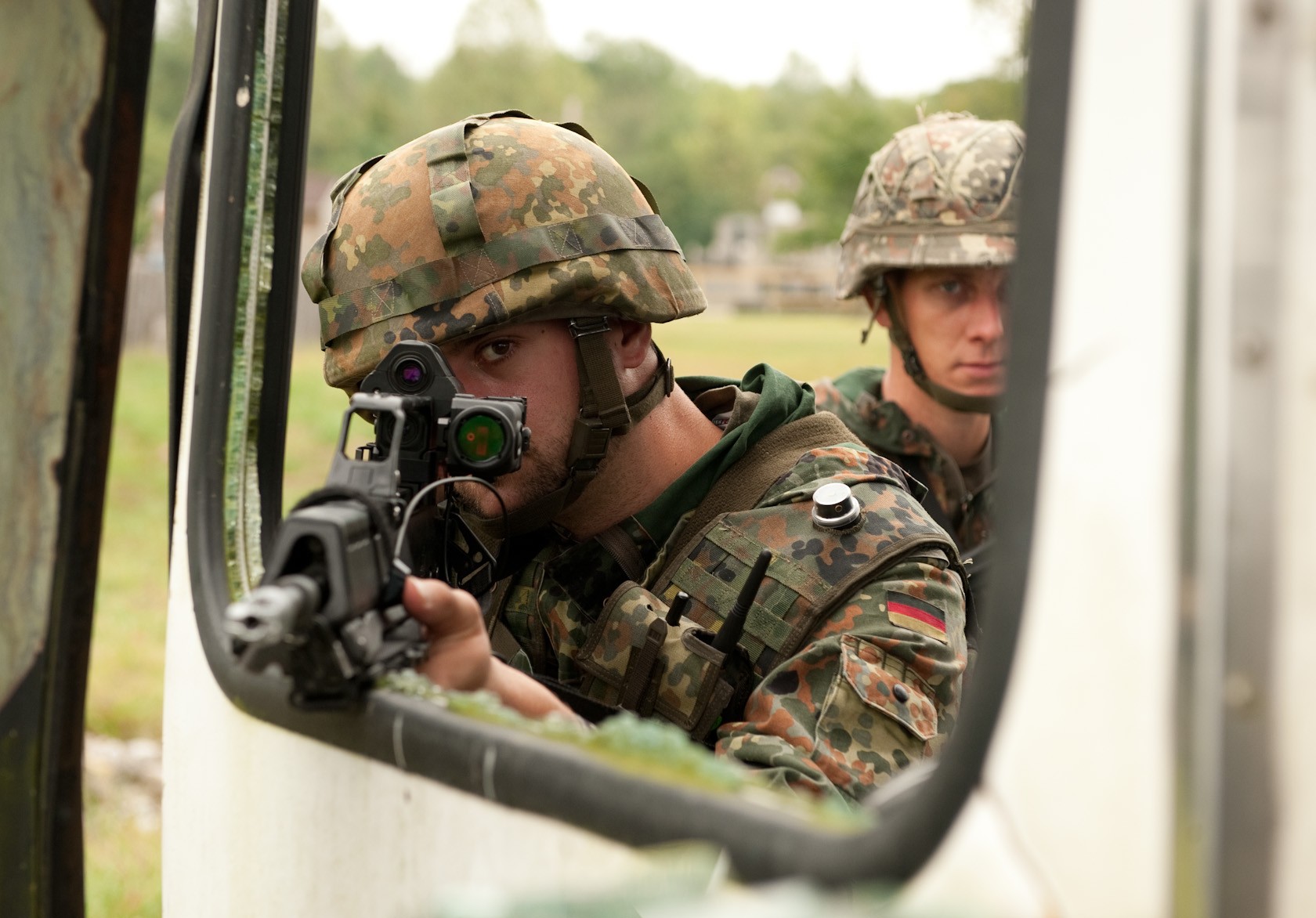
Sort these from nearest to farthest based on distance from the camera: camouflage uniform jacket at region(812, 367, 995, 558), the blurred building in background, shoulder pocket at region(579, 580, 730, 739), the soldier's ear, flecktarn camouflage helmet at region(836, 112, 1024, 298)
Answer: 1. shoulder pocket at region(579, 580, 730, 739)
2. the soldier's ear
3. camouflage uniform jacket at region(812, 367, 995, 558)
4. flecktarn camouflage helmet at region(836, 112, 1024, 298)
5. the blurred building in background

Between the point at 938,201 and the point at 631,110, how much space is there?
48984 millimetres

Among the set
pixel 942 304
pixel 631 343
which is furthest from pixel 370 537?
pixel 942 304

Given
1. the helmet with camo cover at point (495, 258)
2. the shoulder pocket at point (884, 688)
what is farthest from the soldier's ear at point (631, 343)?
the shoulder pocket at point (884, 688)

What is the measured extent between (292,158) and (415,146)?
658 millimetres

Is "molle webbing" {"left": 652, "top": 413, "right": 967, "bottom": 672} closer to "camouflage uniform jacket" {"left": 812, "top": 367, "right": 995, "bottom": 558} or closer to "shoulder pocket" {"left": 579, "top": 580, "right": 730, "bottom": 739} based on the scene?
"shoulder pocket" {"left": 579, "top": 580, "right": 730, "bottom": 739}

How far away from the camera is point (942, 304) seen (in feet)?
11.9

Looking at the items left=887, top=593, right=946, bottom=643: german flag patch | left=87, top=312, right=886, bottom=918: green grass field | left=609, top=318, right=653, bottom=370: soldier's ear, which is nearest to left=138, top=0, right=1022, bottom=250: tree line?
left=87, top=312, right=886, bottom=918: green grass field

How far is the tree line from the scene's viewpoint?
81.9ft

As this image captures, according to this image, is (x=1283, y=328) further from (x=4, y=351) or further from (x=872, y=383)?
(x=872, y=383)

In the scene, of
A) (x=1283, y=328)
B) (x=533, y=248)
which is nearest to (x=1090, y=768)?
(x=1283, y=328)

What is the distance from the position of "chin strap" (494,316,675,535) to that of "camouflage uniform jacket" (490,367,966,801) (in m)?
0.10

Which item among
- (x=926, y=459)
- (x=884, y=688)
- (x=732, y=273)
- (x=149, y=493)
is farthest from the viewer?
(x=732, y=273)

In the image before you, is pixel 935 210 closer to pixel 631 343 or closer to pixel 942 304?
pixel 942 304

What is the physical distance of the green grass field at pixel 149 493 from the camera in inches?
151
